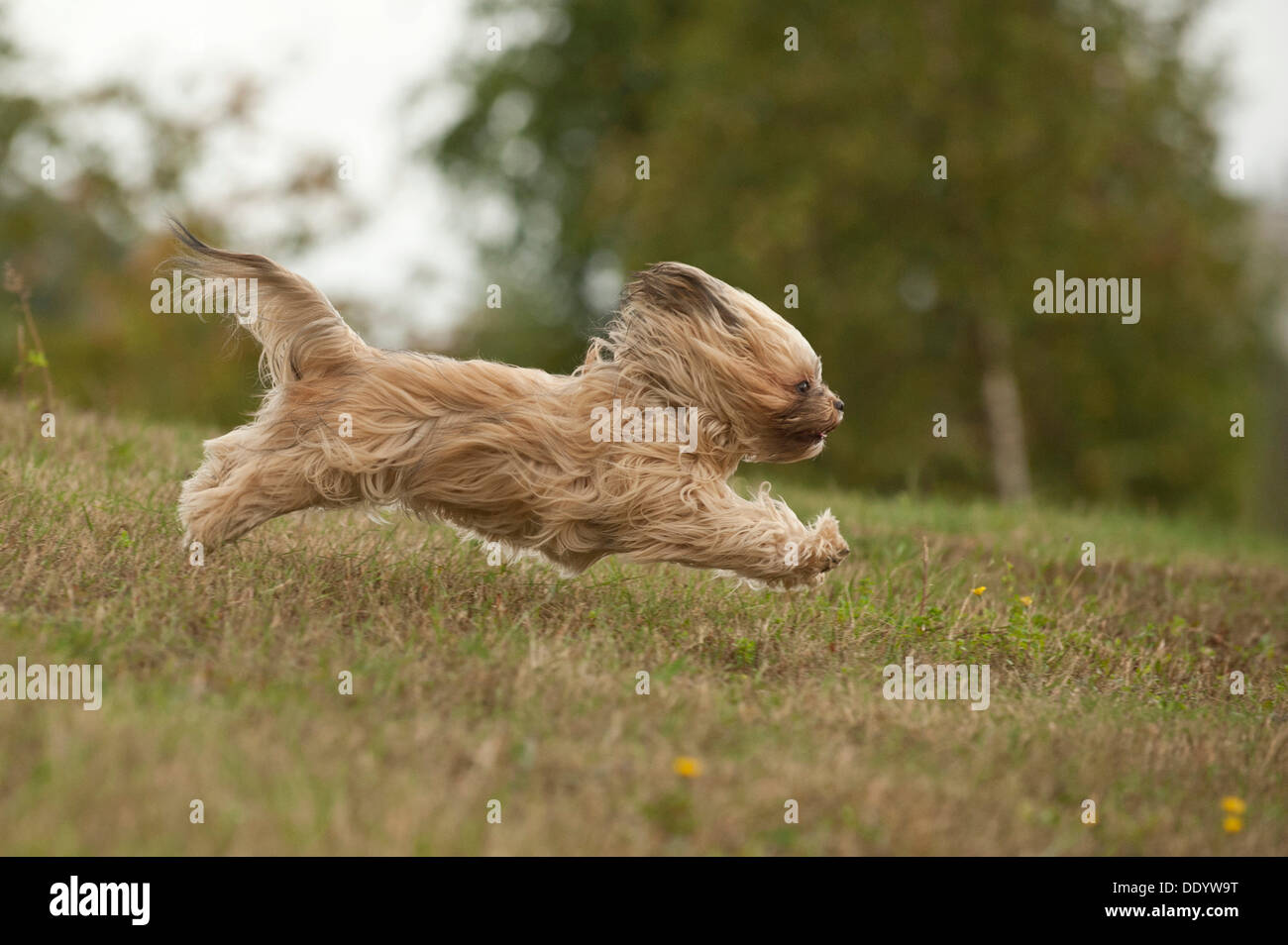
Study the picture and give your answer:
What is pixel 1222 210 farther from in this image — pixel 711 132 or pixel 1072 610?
pixel 1072 610

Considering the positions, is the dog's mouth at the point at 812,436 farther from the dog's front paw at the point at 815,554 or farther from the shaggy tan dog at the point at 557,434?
the dog's front paw at the point at 815,554

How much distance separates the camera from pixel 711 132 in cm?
1920

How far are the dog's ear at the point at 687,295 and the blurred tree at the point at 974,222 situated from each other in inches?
484

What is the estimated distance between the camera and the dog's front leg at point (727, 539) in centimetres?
548

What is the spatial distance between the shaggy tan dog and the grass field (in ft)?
1.44

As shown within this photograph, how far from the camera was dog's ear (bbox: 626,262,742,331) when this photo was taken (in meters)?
5.67

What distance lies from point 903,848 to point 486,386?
266 cm

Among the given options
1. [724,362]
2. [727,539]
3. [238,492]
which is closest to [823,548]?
[727,539]

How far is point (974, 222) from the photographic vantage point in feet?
58.8

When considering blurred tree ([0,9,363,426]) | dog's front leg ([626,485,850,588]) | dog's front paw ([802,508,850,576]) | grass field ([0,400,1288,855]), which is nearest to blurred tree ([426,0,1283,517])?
blurred tree ([0,9,363,426])

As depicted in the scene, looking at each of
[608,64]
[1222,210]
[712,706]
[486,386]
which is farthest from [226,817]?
[608,64]

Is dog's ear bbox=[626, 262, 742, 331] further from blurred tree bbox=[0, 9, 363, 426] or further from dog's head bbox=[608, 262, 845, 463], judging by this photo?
blurred tree bbox=[0, 9, 363, 426]

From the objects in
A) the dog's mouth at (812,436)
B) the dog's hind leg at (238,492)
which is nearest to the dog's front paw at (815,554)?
the dog's mouth at (812,436)

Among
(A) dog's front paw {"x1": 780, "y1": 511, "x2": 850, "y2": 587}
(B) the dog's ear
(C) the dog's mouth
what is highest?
(B) the dog's ear
